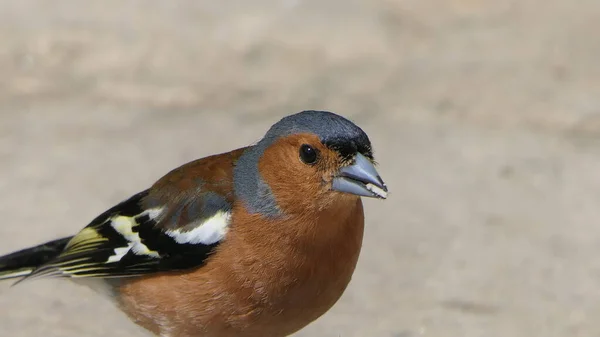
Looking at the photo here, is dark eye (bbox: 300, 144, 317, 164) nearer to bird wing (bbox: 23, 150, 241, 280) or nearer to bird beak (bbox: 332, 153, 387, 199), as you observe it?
bird beak (bbox: 332, 153, 387, 199)

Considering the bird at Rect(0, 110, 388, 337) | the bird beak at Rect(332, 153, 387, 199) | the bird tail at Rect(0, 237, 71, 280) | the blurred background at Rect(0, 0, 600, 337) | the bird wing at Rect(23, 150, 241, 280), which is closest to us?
the bird beak at Rect(332, 153, 387, 199)

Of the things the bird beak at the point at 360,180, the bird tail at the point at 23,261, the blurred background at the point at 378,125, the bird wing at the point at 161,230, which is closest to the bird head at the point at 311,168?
the bird beak at the point at 360,180

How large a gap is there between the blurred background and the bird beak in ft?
4.11

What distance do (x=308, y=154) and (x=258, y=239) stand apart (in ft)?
1.18

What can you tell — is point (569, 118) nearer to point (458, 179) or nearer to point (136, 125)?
point (458, 179)

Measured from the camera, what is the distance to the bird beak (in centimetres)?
420

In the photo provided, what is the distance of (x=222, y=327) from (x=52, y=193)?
2.21 meters

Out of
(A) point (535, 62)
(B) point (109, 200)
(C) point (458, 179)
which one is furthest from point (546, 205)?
(B) point (109, 200)

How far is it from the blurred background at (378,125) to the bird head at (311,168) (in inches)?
43.7

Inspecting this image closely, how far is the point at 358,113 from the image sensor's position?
7.31 meters

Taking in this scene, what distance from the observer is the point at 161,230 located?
187 inches

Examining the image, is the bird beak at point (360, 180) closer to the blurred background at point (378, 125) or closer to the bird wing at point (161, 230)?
the bird wing at point (161, 230)

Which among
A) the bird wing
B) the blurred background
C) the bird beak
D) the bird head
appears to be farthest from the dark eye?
the blurred background

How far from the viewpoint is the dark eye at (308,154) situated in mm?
4359
